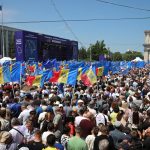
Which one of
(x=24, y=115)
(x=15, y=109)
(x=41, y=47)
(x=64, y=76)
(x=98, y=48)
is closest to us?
(x=24, y=115)

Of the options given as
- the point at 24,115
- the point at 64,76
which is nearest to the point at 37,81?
the point at 64,76

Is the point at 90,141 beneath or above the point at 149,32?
beneath

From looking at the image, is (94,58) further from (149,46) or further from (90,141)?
(90,141)

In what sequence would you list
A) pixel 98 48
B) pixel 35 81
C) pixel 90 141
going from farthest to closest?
pixel 98 48 → pixel 35 81 → pixel 90 141

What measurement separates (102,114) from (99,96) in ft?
15.2

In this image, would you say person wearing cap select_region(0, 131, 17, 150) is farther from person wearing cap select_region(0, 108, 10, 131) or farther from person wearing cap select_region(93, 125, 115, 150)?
person wearing cap select_region(0, 108, 10, 131)

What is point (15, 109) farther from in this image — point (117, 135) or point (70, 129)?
point (117, 135)

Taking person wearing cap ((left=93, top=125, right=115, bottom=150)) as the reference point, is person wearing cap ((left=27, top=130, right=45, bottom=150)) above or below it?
below

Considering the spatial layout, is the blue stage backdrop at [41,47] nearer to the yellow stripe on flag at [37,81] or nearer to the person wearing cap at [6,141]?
the yellow stripe on flag at [37,81]

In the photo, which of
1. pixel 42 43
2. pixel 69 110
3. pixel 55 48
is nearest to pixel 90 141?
pixel 69 110

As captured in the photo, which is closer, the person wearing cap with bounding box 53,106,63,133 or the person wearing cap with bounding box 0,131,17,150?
the person wearing cap with bounding box 0,131,17,150

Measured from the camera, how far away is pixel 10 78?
16766 mm

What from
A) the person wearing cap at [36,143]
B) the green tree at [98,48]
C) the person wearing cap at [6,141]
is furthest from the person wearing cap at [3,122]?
the green tree at [98,48]

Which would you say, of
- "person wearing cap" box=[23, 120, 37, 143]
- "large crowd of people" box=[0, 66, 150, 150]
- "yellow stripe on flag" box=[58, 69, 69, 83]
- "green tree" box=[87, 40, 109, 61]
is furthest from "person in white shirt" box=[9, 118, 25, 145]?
"green tree" box=[87, 40, 109, 61]
